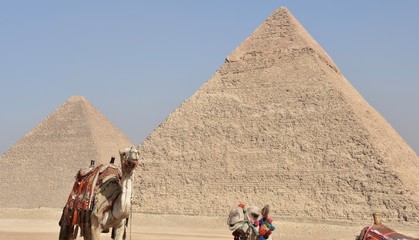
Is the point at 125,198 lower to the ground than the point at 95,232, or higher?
higher

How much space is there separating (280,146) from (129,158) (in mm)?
51001

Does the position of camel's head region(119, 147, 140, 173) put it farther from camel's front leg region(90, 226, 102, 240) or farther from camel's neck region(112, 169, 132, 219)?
camel's front leg region(90, 226, 102, 240)

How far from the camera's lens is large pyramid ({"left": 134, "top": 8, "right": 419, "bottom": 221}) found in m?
55.9

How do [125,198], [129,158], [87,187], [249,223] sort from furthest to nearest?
[87,187]
[125,198]
[129,158]
[249,223]

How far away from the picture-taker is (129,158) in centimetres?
1096

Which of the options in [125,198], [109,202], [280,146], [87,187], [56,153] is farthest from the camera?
[56,153]

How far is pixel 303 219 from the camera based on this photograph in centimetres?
5328

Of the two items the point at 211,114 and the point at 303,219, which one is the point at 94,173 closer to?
the point at 303,219

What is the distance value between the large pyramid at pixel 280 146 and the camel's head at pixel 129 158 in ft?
139

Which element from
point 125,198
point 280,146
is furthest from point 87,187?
point 280,146

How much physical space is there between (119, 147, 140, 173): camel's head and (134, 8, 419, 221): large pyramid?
4236 centimetres

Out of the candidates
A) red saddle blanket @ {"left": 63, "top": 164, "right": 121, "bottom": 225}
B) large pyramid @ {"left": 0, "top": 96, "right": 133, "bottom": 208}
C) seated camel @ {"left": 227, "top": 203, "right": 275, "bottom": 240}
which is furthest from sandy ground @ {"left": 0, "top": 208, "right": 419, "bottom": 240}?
large pyramid @ {"left": 0, "top": 96, "right": 133, "bottom": 208}

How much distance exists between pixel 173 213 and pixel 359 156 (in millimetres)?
12347

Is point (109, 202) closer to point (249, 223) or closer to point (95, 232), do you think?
point (95, 232)
